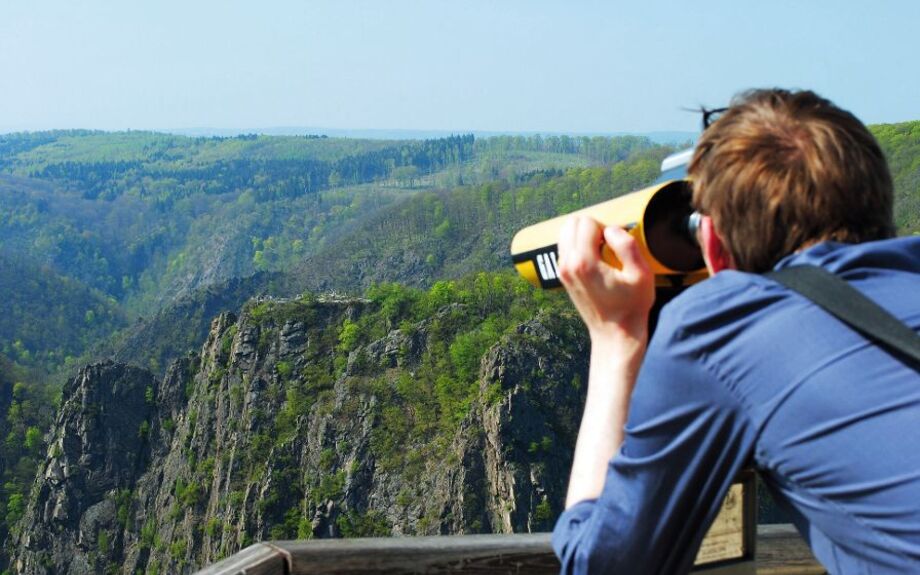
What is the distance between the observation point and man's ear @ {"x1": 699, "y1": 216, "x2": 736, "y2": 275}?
148cm

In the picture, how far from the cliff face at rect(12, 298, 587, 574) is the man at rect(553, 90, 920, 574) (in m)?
41.9

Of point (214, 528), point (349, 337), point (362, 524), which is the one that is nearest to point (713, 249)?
point (362, 524)

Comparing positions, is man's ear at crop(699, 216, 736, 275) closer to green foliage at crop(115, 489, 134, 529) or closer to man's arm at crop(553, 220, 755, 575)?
man's arm at crop(553, 220, 755, 575)

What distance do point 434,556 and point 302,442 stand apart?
2180 inches

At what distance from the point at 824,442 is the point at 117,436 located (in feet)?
231

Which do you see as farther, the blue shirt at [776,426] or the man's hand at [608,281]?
the man's hand at [608,281]

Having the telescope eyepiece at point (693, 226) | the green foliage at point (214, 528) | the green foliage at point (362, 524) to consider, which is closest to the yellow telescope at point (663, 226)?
the telescope eyepiece at point (693, 226)

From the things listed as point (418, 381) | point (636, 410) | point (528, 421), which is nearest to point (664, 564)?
point (636, 410)

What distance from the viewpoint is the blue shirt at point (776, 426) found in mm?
1222

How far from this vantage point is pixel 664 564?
140cm

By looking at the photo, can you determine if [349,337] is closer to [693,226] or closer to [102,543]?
[102,543]

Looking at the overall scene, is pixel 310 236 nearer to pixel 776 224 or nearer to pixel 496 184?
pixel 496 184

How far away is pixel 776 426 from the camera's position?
50.4 inches

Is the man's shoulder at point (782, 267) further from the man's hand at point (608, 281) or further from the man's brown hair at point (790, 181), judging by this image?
the man's hand at point (608, 281)
